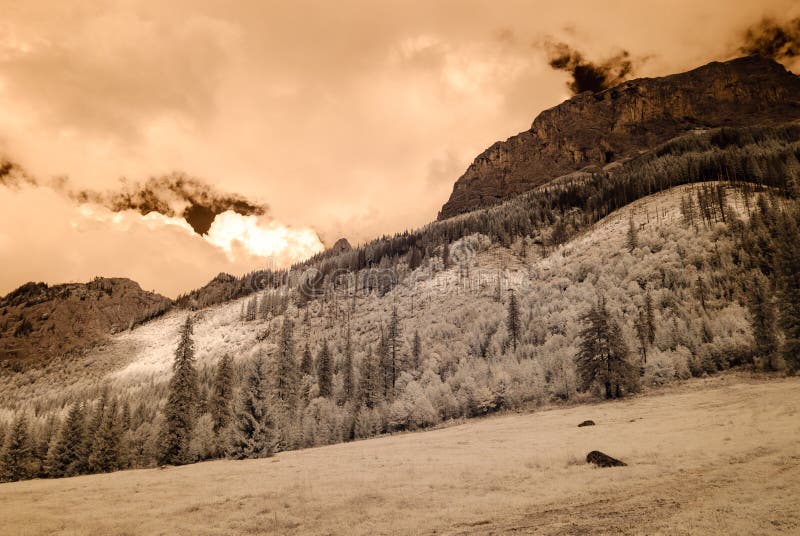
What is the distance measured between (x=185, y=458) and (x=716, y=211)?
137 m

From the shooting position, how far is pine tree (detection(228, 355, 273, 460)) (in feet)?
123

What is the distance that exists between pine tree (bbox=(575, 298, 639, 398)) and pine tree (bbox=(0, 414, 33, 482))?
74.0 m

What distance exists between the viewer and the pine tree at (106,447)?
174 ft

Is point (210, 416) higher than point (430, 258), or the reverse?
point (430, 258)

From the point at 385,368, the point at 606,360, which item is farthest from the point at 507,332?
the point at 606,360

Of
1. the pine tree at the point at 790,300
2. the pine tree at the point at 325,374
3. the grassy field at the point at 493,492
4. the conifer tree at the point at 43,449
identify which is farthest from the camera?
the pine tree at the point at 325,374

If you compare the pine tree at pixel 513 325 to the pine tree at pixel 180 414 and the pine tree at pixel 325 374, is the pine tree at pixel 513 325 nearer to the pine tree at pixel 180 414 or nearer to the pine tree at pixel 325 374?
the pine tree at pixel 325 374

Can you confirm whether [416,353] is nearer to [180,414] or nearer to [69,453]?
[180,414]

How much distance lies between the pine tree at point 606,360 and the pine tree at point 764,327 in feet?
43.8

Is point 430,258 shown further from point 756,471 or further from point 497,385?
point 756,471

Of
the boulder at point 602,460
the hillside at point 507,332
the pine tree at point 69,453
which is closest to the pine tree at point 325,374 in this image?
the hillside at point 507,332

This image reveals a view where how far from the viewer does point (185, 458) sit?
42312mm

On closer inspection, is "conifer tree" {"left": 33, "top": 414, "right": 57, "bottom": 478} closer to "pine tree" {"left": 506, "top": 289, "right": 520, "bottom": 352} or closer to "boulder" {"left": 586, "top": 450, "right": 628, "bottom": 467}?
"boulder" {"left": 586, "top": 450, "right": 628, "bottom": 467}

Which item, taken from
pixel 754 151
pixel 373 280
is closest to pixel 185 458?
pixel 373 280
